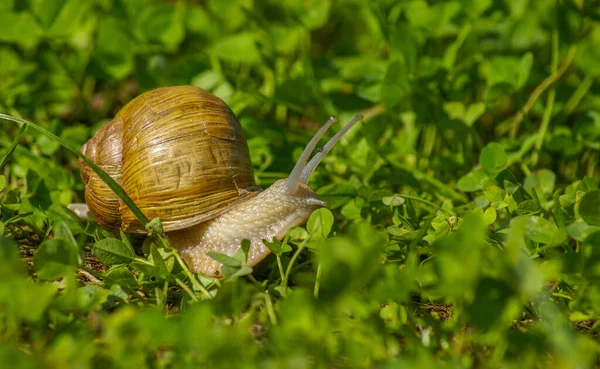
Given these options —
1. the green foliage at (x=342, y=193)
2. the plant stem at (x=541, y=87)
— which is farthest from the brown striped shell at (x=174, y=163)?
the plant stem at (x=541, y=87)

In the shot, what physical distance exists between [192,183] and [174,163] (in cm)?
8

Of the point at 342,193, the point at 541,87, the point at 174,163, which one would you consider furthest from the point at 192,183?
the point at 541,87

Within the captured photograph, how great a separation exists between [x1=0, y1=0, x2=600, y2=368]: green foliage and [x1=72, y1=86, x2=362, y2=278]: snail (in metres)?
0.12

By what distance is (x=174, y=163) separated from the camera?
6.77 feet

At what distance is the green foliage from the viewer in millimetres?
1334

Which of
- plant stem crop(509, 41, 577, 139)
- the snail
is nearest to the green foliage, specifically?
plant stem crop(509, 41, 577, 139)

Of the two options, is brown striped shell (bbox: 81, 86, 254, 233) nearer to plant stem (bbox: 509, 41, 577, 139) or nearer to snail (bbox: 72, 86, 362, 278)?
snail (bbox: 72, 86, 362, 278)

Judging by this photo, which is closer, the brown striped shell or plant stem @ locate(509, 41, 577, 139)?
the brown striped shell

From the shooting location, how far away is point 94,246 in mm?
1784

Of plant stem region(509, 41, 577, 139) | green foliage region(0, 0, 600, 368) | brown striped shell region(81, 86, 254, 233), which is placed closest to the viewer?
green foliage region(0, 0, 600, 368)

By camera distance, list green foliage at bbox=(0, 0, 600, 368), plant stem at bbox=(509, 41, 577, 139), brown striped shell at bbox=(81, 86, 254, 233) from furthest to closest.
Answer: plant stem at bbox=(509, 41, 577, 139) → brown striped shell at bbox=(81, 86, 254, 233) → green foliage at bbox=(0, 0, 600, 368)

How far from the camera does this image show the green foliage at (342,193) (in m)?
1.33

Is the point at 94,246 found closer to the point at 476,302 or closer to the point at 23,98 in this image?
the point at 476,302

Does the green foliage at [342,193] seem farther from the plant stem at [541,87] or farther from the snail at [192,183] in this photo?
the snail at [192,183]
